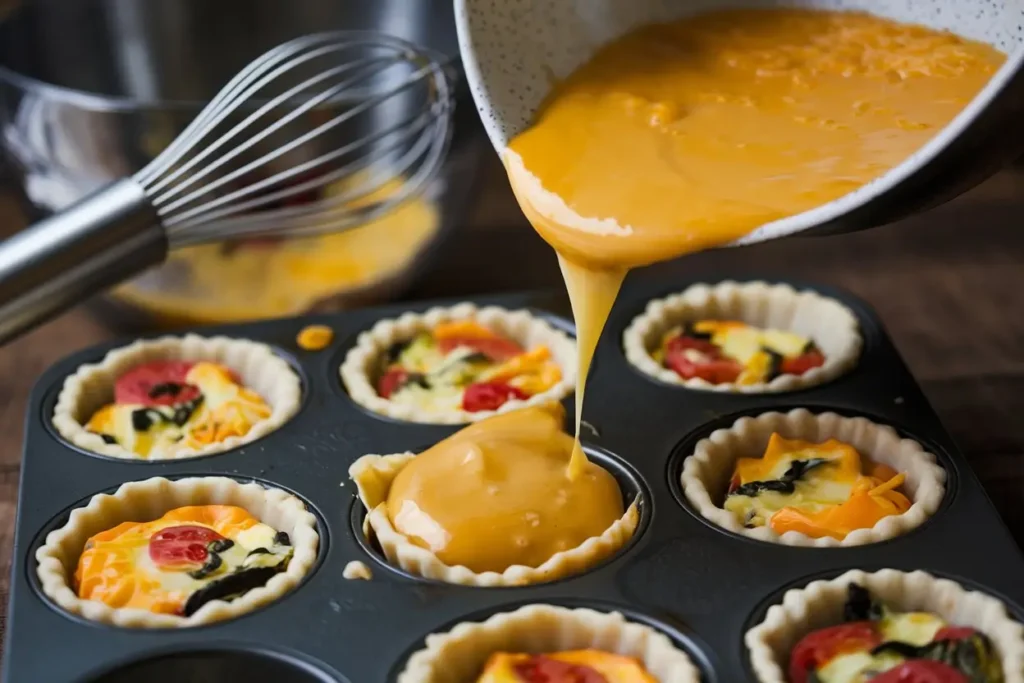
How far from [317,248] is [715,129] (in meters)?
1.06

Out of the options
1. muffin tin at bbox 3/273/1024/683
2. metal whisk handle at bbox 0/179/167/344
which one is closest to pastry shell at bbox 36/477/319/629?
muffin tin at bbox 3/273/1024/683

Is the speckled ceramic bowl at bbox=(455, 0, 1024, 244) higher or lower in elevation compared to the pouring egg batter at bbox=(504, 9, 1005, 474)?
higher

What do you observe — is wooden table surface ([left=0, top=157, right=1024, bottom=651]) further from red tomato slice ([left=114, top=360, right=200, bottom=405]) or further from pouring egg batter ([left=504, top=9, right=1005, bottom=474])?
pouring egg batter ([left=504, top=9, right=1005, bottom=474])

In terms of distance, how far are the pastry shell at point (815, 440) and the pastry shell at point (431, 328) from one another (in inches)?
11.8

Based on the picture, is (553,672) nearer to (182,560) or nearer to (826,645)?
(826,645)

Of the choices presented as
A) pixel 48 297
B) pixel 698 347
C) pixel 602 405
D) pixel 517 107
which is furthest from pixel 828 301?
pixel 48 297

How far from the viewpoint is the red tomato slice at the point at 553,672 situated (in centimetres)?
174

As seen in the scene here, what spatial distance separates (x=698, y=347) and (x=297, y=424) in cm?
77

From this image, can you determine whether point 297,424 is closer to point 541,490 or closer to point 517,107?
point 541,490

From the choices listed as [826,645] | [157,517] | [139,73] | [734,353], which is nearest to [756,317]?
[734,353]

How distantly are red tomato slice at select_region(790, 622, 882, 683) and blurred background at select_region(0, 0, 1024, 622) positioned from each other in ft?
2.08

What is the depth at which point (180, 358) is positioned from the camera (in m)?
2.50

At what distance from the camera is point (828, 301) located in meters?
2.56

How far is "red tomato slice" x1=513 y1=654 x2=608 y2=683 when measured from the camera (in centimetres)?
174
